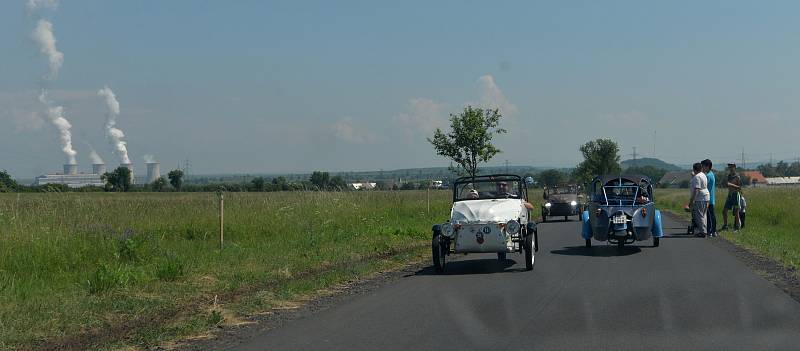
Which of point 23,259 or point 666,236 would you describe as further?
point 666,236

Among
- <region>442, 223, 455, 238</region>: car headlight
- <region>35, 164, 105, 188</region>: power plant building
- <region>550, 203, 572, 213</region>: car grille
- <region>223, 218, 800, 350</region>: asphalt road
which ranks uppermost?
<region>35, 164, 105, 188</region>: power plant building

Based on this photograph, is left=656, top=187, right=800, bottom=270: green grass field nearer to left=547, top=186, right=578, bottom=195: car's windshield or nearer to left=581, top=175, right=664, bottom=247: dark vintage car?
left=581, top=175, right=664, bottom=247: dark vintage car

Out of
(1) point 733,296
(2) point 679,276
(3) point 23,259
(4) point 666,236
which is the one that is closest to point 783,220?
(4) point 666,236

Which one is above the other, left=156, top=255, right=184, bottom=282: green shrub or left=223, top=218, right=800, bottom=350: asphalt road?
left=156, top=255, right=184, bottom=282: green shrub

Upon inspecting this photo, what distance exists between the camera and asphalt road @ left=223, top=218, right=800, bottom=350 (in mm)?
7934

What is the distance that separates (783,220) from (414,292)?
18.6 m

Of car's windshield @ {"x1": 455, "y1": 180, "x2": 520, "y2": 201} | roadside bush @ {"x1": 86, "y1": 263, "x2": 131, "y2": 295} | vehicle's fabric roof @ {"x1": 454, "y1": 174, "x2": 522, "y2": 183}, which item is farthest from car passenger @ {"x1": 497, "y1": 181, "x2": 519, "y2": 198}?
roadside bush @ {"x1": 86, "y1": 263, "x2": 131, "y2": 295}

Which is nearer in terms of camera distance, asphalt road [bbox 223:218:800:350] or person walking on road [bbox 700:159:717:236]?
asphalt road [bbox 223:218:800:350]

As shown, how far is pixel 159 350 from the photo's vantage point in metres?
8.08

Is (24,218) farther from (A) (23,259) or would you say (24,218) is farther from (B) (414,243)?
(B) (414,243)

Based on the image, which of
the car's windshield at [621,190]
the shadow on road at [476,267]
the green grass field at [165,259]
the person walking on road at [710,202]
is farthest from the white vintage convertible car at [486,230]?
the person walking on road at [710,202]

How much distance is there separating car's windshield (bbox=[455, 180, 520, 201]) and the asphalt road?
163 centimetres

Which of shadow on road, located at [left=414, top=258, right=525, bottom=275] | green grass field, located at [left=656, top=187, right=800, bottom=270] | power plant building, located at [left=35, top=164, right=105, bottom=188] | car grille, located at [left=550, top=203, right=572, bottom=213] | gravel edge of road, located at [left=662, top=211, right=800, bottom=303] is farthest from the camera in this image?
power plant building, located at [left=35, top=164, right=105, bottom=188]

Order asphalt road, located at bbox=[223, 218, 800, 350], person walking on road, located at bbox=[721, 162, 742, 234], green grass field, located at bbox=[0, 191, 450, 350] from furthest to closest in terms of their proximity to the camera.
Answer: person walking on road, located at bbox=[721, 162, 742, 234], green grass field, located at bbox=[0, 191, 450, 350], asphalt road, located at bbox=[223, 218, 800, 350]
